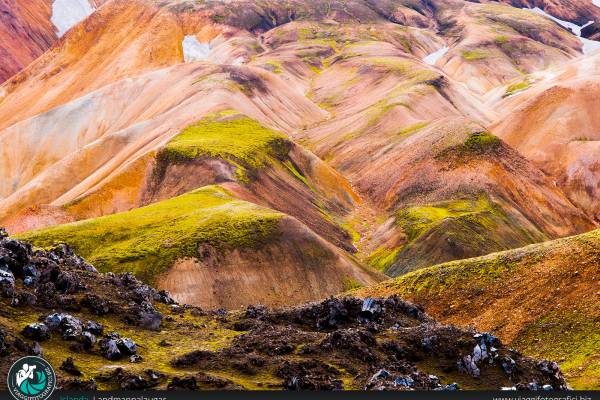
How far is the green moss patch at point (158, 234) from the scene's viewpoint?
88.2 m

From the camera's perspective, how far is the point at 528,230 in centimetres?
13962

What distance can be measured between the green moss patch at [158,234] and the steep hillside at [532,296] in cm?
2711

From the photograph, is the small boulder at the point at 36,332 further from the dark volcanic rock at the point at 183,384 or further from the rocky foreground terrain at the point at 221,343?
the dark volcanic rock at the point at 183,384

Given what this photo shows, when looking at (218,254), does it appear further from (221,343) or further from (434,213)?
(434,213)

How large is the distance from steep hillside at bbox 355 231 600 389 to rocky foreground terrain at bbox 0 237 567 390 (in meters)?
8.84

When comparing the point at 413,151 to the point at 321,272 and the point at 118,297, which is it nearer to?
the point at 321,272

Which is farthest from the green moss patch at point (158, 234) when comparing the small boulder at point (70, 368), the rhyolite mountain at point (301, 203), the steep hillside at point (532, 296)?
the small boulder at point (70, 368)

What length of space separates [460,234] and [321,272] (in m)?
35.8

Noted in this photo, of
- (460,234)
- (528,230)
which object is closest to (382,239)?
(460,234)

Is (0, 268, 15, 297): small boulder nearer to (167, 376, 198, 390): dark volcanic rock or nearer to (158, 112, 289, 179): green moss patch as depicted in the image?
(167, 376, 198, 390): dark volcanic rock

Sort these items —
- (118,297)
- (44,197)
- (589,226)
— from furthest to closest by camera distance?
(589,226), (44,197), (118,297)

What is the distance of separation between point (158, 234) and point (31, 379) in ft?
215

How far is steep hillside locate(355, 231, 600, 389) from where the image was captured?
169ft

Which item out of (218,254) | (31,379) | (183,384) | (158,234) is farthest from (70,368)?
(158,234)
